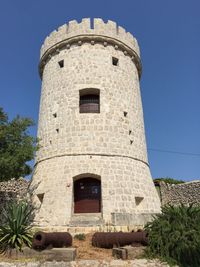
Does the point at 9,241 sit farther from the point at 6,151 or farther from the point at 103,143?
the point at 103,143

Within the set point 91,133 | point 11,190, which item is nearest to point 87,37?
point 91,133

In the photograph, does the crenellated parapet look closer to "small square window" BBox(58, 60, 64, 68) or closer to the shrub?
"small square window" BBox(58, 60, 64, 68)

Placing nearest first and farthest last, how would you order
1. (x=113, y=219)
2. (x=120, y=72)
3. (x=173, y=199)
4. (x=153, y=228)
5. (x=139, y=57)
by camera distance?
(x=153, y=228) < (x=113, y=219) < (x=120, y=72) < (x=139, y=57) < (x=173, y=199)

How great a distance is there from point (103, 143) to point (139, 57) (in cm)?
711

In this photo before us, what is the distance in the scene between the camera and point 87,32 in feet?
46.4

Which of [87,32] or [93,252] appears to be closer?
[93,252]

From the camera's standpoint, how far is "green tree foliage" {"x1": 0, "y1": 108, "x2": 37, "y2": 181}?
9.94 m

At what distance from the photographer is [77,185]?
11820 mm

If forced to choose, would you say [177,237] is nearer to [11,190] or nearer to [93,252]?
[93,252]

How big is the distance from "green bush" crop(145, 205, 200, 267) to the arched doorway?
3.65m

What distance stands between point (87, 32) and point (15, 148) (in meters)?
7.80

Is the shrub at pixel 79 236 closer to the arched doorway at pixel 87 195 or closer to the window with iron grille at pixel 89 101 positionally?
the arched doorway at pixel 87 195

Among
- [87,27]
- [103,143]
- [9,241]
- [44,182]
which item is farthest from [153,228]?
[87,27]

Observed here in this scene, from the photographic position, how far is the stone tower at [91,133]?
10945mm
